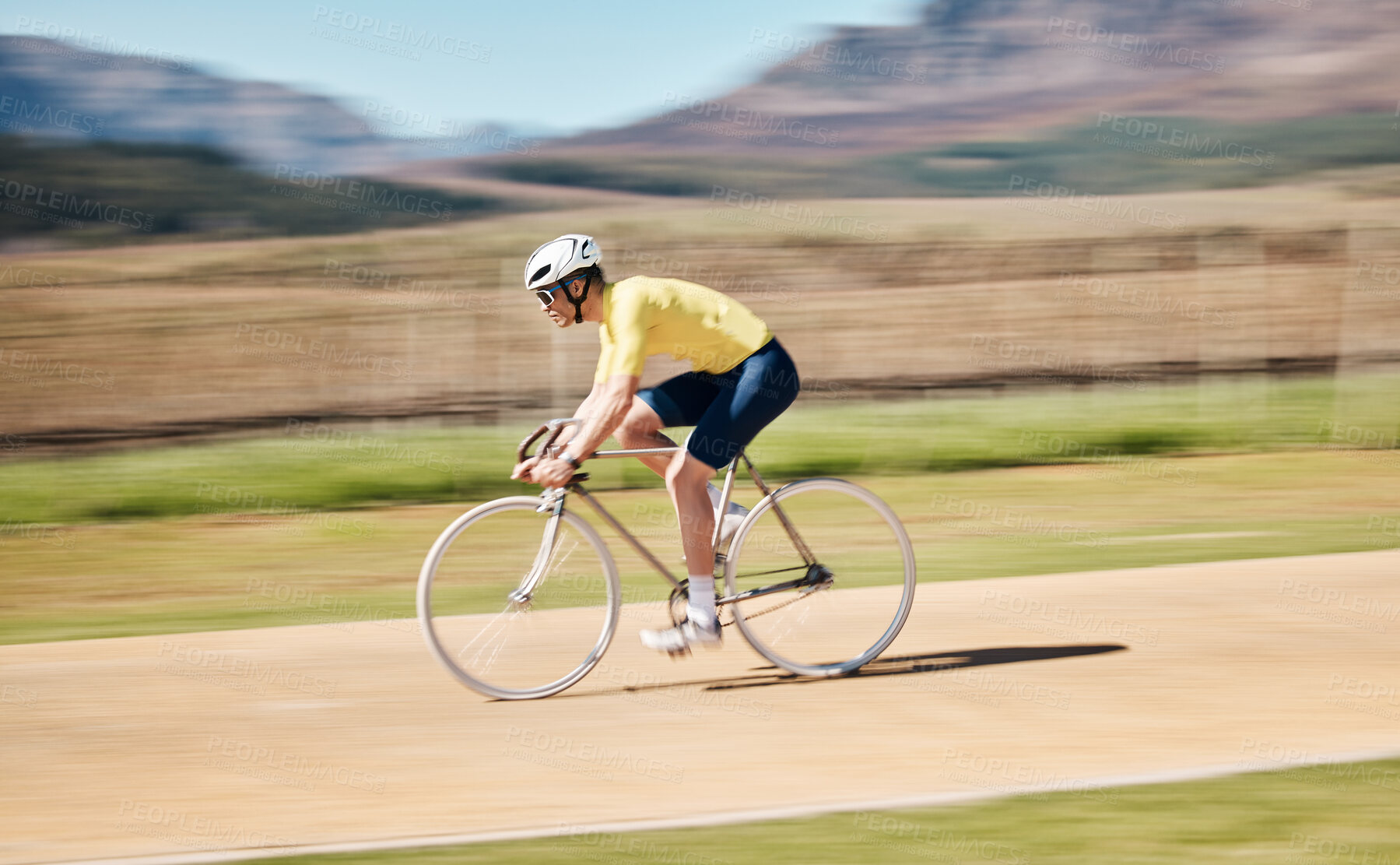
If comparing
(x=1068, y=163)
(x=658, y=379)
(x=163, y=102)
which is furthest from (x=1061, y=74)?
(x=658, y=379)

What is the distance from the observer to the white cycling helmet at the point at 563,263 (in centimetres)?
544

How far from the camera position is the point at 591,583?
5.87 m

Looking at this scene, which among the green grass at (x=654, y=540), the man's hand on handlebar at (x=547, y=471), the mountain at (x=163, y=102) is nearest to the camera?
the man's hand on handlebar at (x=547, y=471)

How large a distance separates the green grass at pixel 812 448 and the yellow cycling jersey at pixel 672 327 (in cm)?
677

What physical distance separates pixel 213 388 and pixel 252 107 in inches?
2125

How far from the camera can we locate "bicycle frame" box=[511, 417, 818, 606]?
5.73m

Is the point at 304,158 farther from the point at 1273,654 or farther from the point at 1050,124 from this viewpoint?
the point at 1050,124

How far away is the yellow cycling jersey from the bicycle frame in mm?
361

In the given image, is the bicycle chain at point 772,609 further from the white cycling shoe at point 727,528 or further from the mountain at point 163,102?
the mountain at point 163,102

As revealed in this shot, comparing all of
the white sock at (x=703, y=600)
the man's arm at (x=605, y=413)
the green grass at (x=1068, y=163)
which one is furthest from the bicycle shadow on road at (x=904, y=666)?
the green grass at (x=1068, y=163)

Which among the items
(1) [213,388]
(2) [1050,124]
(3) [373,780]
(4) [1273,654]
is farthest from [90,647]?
(2) [1050,124]

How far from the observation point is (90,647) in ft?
23.4

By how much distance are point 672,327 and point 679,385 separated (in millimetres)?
482

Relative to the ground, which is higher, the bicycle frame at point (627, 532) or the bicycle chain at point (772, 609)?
the bicycle frame at point (627, 532)
